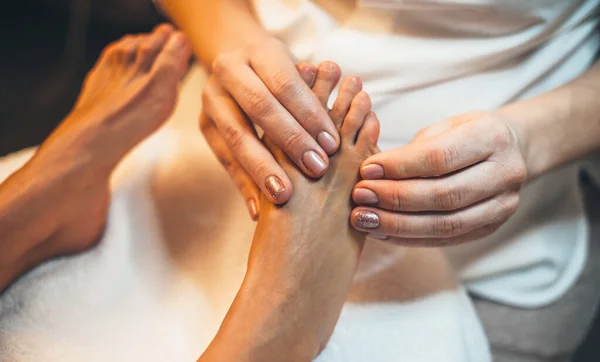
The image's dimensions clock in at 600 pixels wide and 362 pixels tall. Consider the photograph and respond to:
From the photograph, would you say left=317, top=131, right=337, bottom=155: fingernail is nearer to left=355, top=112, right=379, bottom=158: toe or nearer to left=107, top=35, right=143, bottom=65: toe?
left=355, top=112, right=379, bottom=158: toe

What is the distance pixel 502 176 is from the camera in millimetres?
541

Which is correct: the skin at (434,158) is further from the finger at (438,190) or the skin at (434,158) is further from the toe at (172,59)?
the toe at (172,59)

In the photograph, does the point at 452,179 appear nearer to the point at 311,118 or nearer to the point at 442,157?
the point at 442,157

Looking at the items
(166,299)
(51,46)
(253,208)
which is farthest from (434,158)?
(51,46)

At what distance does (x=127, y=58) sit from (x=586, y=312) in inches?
30.6

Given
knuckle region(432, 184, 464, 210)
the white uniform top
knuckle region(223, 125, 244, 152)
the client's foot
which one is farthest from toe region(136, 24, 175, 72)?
knuckle region(432, 184, 464, 210)

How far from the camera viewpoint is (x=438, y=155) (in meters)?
0.51

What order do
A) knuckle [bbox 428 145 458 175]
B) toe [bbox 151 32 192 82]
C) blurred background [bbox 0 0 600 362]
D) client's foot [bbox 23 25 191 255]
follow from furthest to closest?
blurred background [bbox 0 0 600 362], toe [bbox 151 32 192 82], client's foot [bbox 23 25 191 255], knuckle [bbox 428 145 458 175]

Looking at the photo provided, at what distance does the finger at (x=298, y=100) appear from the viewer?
0.54 meters

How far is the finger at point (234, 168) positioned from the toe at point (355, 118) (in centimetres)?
12

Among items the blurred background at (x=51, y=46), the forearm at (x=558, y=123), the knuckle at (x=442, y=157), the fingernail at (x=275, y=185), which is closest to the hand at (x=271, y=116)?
the fingernail at (x=275, y=185)

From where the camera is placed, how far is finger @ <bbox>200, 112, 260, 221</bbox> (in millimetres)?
590

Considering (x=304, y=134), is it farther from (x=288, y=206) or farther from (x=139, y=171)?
(x=139, y=171)

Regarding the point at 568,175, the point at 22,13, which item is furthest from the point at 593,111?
the point at 22,13
